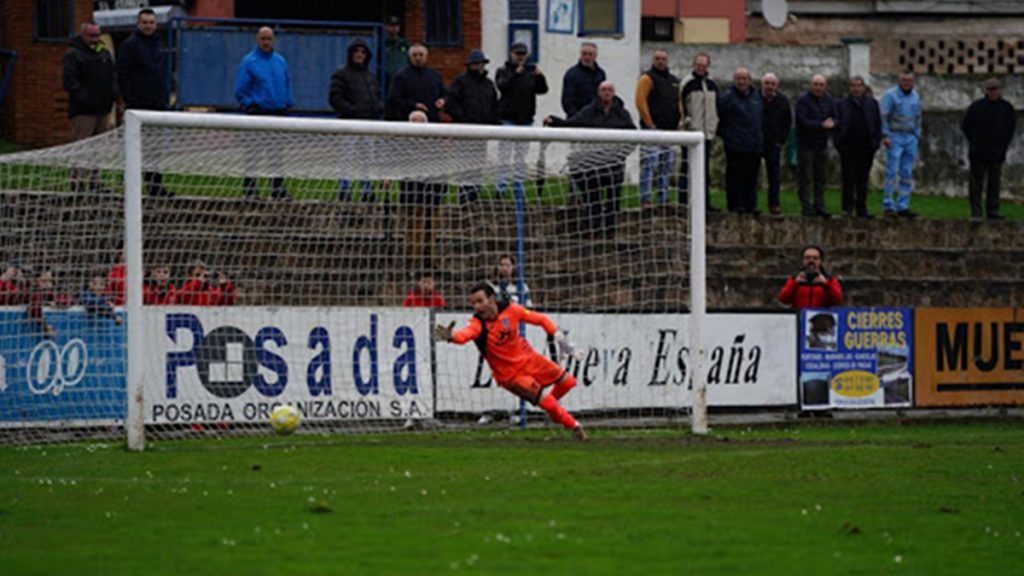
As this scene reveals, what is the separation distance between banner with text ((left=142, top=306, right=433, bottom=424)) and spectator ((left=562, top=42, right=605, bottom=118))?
214 inches

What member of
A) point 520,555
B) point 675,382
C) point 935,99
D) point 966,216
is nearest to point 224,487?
point 520,555

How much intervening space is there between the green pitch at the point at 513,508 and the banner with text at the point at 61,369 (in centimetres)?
122

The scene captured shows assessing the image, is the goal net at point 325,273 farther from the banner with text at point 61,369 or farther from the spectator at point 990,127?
the spectator at point 990,127

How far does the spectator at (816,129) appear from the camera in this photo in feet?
97.9

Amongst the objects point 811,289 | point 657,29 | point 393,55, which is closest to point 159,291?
point 811,289

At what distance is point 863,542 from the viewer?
12.8m

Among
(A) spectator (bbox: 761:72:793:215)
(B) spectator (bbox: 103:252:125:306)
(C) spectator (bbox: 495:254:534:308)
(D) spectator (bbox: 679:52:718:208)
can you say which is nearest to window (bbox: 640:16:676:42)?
(A) spectator (bbox: 761:72:793:215)

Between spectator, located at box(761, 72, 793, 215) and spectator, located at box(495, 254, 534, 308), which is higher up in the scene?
spectator, located at box(761, 72, 793, 215)

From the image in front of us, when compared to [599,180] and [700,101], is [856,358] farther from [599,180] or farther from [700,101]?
[700,101]

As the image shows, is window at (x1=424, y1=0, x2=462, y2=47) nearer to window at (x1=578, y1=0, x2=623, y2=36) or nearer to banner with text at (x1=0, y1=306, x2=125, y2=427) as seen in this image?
window at (x1=578, y1=0, x2=623, y2=36)

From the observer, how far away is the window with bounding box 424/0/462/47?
123 ft

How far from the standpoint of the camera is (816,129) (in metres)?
29.9

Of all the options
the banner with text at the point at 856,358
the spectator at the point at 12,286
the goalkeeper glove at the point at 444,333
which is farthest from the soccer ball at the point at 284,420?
the banner with text at the point at 856,358

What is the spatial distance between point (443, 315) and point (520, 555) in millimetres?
12069
